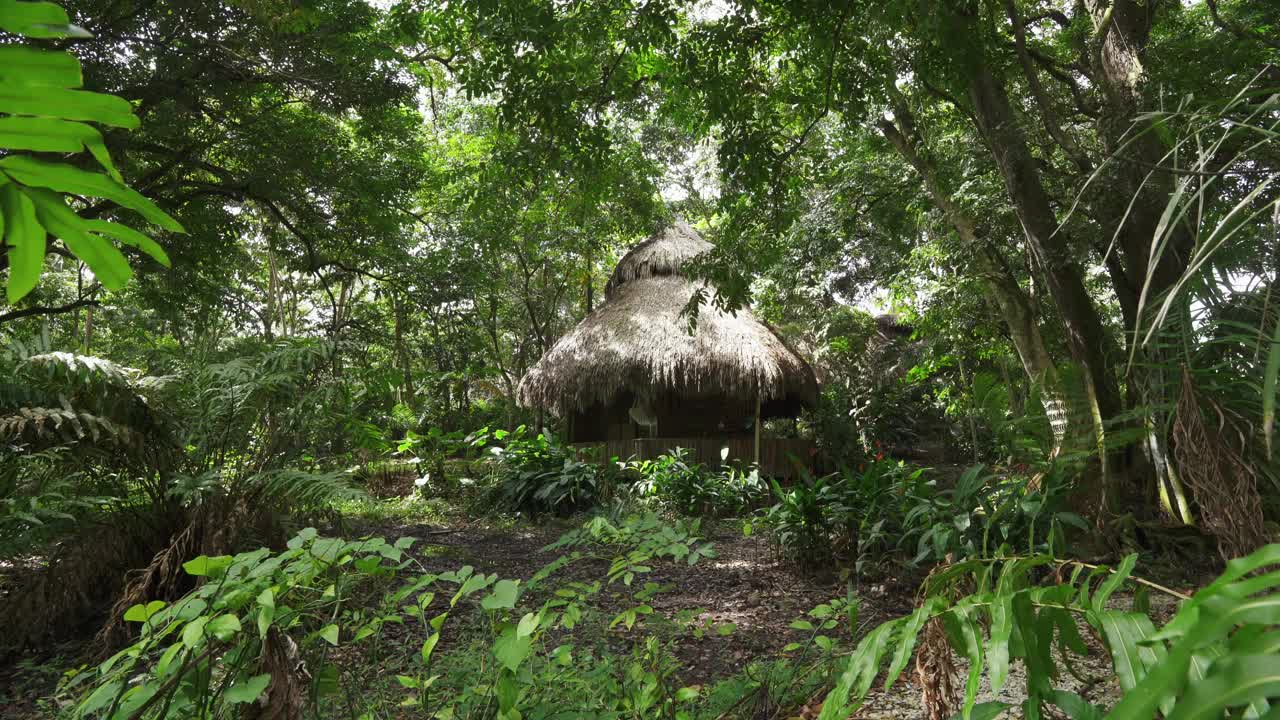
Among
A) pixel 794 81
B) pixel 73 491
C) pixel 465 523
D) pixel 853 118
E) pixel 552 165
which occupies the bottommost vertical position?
pixel 465 523

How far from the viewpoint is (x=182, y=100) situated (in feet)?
16.8

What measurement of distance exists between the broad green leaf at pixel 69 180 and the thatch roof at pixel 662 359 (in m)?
8.40

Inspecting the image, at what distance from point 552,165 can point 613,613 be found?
2.72 meters

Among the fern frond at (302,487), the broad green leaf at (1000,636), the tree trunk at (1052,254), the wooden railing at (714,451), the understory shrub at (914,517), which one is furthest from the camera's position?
the wooden railing at (714,451)

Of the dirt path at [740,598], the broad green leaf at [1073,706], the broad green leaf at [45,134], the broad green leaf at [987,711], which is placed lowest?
the dirt path at [740,598]

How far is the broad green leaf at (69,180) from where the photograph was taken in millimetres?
415

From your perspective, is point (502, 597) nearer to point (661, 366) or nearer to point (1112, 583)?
point (1112, 583)

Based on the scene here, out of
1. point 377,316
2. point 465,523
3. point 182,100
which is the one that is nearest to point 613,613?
point 465,523

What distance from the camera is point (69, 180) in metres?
0.42

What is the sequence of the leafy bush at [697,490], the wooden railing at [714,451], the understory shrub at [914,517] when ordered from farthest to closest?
the wooden railing at [714,451] < the leafy bush at [697,490] < the understory shrub at [914,517]

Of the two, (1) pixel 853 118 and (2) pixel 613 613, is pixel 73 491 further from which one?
(1) pixel 853 118

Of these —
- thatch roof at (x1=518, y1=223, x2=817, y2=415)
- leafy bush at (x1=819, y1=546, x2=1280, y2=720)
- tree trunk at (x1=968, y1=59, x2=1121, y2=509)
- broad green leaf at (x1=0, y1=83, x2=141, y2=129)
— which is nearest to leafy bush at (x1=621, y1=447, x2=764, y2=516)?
thatch roof at (x1=518, y1=223, x2=817, y2=415)

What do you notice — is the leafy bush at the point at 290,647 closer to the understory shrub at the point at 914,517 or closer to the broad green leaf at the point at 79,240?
the broad green leaf at the point at 79,240

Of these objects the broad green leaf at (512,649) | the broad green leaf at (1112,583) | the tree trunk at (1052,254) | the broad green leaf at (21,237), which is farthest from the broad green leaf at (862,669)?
the tree trunk at (1052,254)
